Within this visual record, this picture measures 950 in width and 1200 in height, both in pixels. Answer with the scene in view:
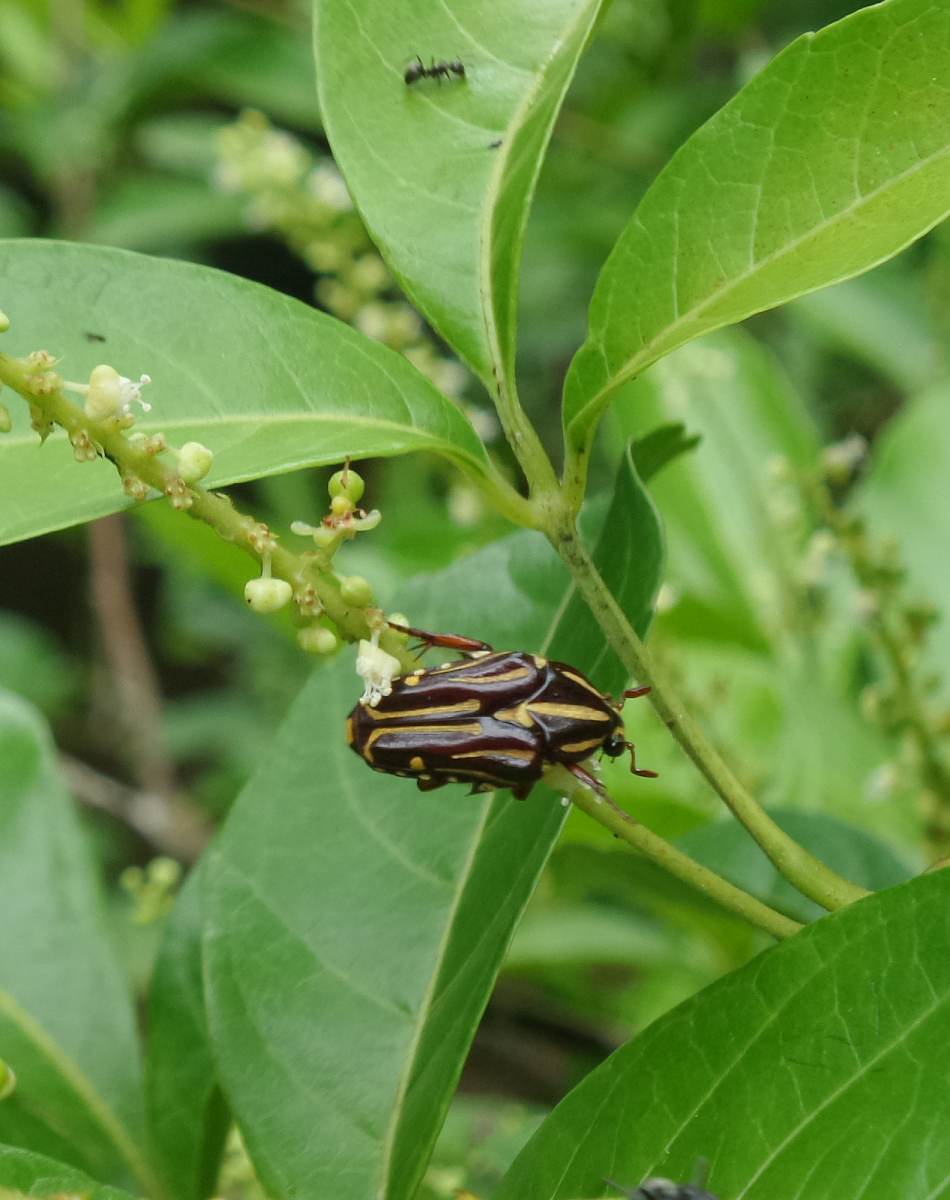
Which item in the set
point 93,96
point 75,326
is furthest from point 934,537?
point 93,96

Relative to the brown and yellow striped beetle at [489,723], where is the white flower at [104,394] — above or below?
above

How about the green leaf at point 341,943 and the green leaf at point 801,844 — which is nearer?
the green leaf at point 341,943

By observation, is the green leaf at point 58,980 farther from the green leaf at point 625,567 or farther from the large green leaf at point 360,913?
the green leaf at point 625,567

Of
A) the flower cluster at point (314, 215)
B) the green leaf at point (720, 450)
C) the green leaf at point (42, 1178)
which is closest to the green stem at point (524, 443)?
the green leaf at point (42, 1178)

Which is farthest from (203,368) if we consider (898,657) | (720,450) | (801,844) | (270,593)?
(720,450)

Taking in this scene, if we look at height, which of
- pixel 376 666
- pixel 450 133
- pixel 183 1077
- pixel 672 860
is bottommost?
pixel 183 1077

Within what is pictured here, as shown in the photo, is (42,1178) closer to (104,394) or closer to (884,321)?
(104,394)

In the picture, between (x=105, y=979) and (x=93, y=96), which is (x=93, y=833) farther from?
(x=105, y=979)
